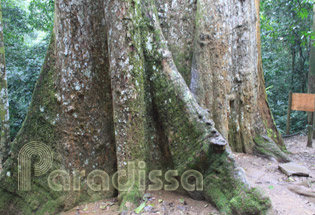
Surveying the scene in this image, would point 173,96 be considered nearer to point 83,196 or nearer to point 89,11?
point 89,11

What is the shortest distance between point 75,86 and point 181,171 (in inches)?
69.3

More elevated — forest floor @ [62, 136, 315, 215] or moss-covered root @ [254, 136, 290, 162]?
moss-covered root @ [254, 136, 290, 162]

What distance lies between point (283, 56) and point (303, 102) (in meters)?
5.05

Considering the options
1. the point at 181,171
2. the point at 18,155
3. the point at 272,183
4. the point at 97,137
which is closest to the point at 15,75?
the point at 18,155

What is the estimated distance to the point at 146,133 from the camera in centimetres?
311

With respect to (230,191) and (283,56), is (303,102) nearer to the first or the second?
(230,191)

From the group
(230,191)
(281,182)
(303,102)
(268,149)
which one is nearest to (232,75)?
(268,149)

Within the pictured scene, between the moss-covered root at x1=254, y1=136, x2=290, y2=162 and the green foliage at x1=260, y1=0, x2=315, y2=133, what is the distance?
422cm

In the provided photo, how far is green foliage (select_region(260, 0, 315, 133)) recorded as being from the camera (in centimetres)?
866

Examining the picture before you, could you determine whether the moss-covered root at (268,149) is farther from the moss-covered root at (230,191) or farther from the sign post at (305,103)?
the moss-covered root at (230,191)

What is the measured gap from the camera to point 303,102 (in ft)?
19.9

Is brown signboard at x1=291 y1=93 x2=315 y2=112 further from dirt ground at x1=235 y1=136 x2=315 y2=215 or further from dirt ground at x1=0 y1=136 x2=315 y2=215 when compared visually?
dirt ground at x1=0 y1=136 x2=315 y2=215

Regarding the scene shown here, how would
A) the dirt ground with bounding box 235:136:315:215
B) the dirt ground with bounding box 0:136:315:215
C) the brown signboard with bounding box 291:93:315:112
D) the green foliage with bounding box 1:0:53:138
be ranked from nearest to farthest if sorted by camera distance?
the dirt ground with bounding box 0:136:315:215
the dirt ground with bounding box 235:136:315:215
the brown signboard with bounding box 291:93:315:112
the green foliage with bounding box 1:0:53:138

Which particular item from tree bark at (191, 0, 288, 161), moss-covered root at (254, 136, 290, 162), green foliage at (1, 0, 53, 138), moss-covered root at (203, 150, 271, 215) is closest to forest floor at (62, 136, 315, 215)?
moss-covered root at (203, 150, 271, 215)
